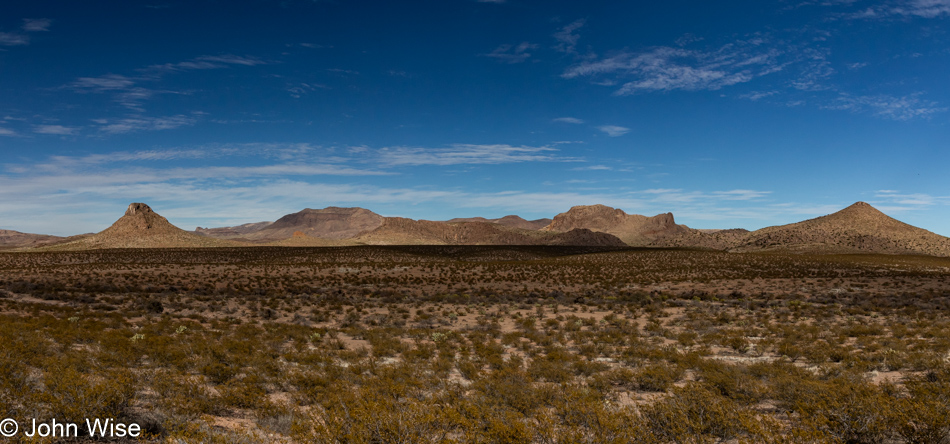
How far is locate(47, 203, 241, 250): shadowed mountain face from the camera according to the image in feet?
372

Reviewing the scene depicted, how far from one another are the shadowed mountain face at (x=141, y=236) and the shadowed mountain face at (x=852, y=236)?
13075 cm

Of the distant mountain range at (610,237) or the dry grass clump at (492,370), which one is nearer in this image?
the dry grass clump at (492,370)

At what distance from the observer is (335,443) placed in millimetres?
5816

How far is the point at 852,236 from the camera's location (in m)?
99.8

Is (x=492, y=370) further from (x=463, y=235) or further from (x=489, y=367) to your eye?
(x=463, y=235)

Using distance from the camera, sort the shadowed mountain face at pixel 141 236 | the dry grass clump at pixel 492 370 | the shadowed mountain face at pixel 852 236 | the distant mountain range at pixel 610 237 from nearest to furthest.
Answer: the dry grass clump at pixel 492 370 < the shadowed mountain face at pixel 852 236 < the distant mountain range at pixel 610 237 < the shadowed mountain face at pixel 141 236

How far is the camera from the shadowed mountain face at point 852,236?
306 feet

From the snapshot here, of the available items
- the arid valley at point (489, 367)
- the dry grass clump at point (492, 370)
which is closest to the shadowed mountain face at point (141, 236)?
the arid valley at point (489, 367)

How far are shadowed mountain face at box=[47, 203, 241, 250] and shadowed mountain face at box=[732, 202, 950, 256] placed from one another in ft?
429

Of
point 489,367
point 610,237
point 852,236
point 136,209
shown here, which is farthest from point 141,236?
point 852,236

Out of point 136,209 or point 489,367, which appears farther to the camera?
point 136,209

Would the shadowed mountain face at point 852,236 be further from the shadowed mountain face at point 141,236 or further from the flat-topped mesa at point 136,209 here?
the flat-topped mesa at point 136,209

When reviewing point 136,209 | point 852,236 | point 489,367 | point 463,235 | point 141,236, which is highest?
point 136,209

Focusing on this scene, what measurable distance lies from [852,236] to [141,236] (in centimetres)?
16793
